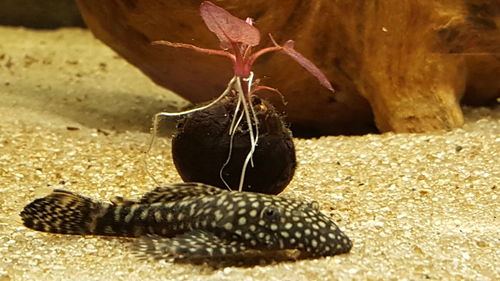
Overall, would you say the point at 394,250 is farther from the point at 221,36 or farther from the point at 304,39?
the point at 304,39

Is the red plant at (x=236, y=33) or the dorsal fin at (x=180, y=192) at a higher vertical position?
the red plant at (x=236, y=33)

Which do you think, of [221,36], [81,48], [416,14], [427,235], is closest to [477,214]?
[427,235]

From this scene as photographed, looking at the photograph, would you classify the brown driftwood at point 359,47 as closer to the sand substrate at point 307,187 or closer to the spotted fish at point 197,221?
the sand substrate at point 307,187

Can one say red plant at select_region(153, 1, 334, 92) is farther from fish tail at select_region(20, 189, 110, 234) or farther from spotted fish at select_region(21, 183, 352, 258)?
fish tail at select_region(20, 189, 110, 234)

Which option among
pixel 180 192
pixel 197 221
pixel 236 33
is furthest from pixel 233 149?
pixel 236 33

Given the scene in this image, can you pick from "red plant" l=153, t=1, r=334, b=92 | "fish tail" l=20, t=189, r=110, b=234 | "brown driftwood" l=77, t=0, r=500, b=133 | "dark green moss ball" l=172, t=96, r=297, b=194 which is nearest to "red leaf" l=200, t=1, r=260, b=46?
"red plant" l=153, t=1, r=334, b=92

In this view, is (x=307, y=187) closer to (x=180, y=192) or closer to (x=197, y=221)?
(x=180, y=192)

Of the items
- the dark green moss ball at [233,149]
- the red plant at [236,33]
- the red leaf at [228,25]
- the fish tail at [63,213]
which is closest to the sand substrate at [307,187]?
the fish tail at [63,213]
